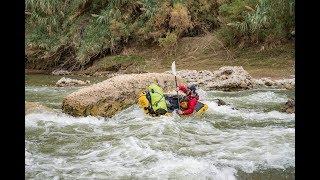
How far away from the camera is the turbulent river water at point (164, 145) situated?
5.62m

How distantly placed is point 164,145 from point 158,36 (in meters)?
17.3

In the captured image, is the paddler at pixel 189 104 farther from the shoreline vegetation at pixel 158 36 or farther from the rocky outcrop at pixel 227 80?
the shoreline vegetation at pixel 158 36

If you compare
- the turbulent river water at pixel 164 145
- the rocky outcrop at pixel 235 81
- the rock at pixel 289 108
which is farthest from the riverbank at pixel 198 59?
the turbulent river water at pixel 164 145

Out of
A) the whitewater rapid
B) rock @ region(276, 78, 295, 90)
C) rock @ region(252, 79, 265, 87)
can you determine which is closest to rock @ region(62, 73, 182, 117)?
the whitewater rapid

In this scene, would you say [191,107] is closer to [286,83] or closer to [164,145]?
[164,145]

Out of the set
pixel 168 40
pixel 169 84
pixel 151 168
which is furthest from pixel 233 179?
pixel 168 40

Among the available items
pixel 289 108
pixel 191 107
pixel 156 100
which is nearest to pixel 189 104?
pixel 191 107

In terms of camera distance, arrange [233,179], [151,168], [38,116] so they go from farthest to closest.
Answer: [38,116]
[151,168]
[233,179]

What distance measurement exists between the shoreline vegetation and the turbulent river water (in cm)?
867

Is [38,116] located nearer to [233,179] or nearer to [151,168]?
[151,168]

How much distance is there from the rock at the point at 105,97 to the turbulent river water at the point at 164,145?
23cm

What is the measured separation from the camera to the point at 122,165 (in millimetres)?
6016
